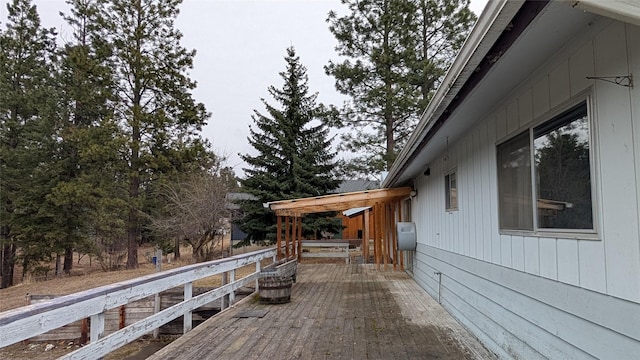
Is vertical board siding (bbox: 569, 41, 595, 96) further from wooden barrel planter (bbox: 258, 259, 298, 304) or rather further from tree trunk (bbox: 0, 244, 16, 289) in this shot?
tree trunk (bbox: 0, 244, 16, 289)

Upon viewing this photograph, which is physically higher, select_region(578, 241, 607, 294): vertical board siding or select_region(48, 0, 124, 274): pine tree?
select_region(48, 0, 124, 274): pine tree

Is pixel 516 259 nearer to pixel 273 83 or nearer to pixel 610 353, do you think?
pixel 610 353

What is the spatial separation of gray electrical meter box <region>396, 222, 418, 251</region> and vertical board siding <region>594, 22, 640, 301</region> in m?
7.23

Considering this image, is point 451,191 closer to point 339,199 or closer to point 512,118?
point 512,118

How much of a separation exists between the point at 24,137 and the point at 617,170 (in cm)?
2010

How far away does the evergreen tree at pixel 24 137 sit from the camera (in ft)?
51.7

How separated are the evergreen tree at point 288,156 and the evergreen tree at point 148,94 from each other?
2.73 meters

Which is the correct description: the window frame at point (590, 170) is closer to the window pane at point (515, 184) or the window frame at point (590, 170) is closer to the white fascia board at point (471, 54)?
the window pane at point (515, 184)

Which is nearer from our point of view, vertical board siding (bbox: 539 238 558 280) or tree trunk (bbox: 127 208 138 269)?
vertical board siding (bbox: 539 238 558 280)

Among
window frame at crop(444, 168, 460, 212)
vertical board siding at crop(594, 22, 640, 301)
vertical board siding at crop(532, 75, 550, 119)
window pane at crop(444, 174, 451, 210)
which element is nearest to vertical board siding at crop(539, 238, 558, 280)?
vertical board siding at crop(594, 22, 640, 301)

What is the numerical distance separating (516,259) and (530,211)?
49 centimetres

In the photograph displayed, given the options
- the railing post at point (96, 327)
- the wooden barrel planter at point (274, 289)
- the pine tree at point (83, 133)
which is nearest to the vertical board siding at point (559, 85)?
the railing post at point (96, 327)

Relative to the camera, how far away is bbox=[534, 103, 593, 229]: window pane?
2316 millimetres

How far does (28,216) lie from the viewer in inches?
628
